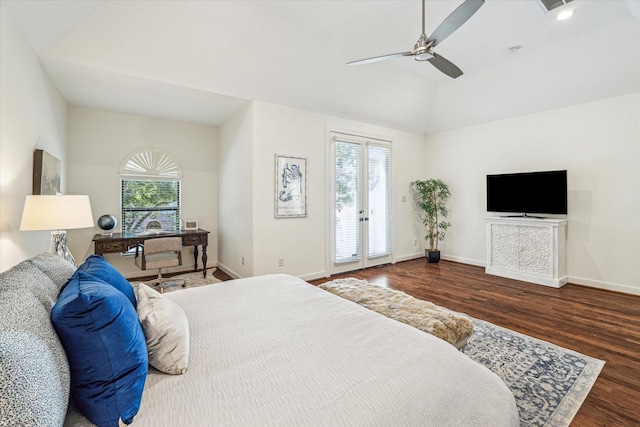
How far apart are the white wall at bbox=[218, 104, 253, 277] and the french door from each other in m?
1.38

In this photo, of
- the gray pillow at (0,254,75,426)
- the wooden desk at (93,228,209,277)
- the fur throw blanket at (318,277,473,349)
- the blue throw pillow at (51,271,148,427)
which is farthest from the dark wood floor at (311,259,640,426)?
the gray pillow at (0,254,75,426)

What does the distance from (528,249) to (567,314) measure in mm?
1435

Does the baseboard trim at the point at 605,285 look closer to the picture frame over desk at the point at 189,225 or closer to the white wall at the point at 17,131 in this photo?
the picture frame over desk at the point at 189,225

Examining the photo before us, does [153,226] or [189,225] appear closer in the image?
[153,226]

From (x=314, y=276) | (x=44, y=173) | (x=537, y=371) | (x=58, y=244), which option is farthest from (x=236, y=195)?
(x=537, y=371)

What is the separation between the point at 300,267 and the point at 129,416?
3.56m

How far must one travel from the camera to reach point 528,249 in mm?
4359

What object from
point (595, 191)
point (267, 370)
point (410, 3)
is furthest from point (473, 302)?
point (410, 3)

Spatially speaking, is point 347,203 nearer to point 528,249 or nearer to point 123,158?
point 528,249

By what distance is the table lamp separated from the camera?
195 cm

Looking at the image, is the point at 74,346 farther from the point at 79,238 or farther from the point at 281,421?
the point at 79,238

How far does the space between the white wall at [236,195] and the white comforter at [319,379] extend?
263 centimetres

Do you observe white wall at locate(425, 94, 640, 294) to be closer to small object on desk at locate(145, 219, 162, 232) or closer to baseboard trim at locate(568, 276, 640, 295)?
baseboard trim at locate(568, 276, 640, 295)

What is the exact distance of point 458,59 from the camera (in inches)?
163
